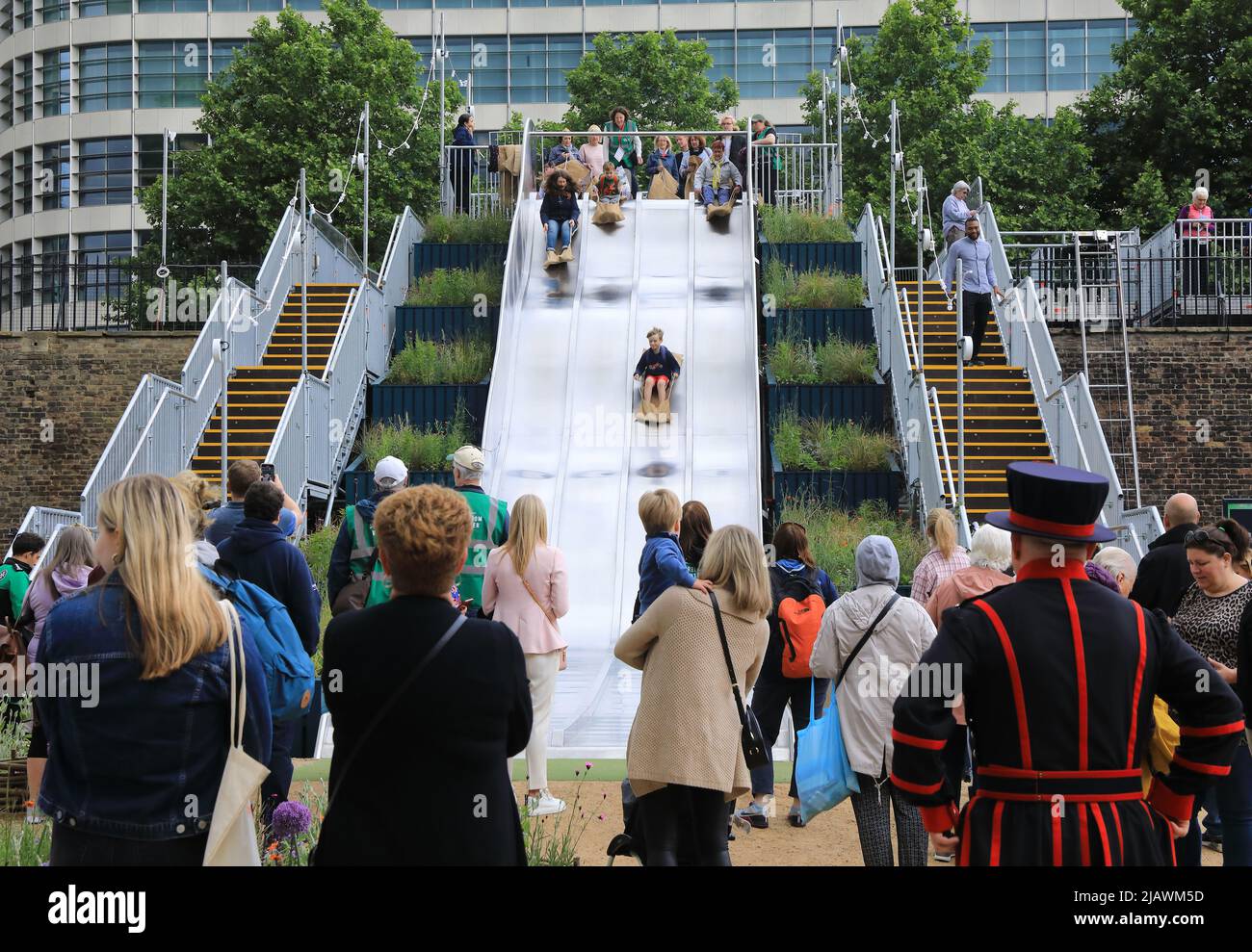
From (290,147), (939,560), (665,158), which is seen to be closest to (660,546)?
(939,560)

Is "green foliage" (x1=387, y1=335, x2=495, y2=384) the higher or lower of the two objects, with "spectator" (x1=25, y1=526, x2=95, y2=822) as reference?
higher

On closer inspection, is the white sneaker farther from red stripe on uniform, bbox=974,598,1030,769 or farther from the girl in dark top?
the girl in dark top

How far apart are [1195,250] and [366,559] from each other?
19061mm

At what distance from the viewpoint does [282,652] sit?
247 inches

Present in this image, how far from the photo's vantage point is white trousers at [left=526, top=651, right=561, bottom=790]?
891 cm

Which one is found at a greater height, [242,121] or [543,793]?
[242,121]

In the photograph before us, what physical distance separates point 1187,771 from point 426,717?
2.37m

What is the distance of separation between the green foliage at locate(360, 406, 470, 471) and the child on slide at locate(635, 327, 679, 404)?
8.18 feet

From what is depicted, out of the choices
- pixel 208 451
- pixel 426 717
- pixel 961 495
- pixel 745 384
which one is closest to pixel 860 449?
pixel 745 384

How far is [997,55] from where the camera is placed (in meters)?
53.4

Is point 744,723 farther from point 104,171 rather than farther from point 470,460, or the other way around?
point 104,171

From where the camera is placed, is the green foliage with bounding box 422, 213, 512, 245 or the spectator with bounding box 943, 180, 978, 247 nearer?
the spectator with bounding box 943, 180, 978, 247

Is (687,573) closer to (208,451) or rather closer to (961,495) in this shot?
(961,495)

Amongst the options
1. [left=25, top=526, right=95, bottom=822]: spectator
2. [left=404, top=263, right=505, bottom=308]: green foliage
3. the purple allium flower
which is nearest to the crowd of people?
the purple allium flower
